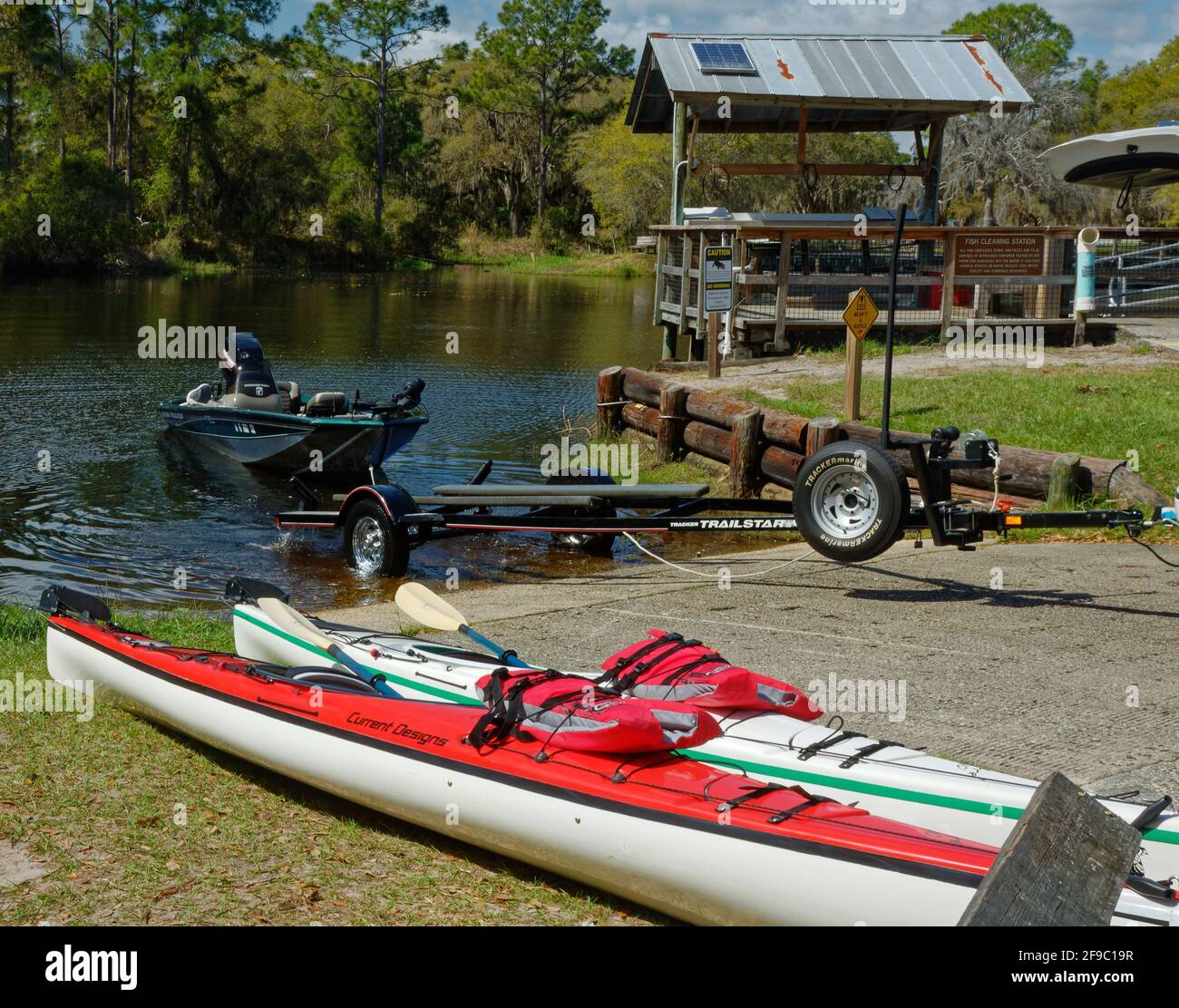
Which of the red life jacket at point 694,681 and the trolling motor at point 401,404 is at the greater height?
the trolling motor at point 401,404

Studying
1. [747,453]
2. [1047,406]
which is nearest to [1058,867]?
[747,453]

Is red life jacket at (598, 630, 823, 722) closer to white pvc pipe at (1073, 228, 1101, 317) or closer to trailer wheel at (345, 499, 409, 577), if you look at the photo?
trailer wheel at (345, 499, 409, 577)

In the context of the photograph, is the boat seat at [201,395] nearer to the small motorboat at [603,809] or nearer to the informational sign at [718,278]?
the informational sign at [718,278]

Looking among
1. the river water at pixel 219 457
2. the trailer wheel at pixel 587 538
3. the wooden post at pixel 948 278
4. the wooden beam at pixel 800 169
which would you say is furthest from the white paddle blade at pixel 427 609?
the wooden beam at pixel 800 169

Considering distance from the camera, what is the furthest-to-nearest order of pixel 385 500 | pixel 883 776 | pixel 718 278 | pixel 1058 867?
pixel 718 278
pixel 385 500
pixel 883 776
pixel 1058 867

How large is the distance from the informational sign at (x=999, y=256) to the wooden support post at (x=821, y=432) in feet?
24.8

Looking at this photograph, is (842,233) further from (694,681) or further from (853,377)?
(694,681)

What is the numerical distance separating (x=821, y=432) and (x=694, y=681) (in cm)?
808

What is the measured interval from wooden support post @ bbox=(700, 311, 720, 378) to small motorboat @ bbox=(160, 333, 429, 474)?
4.47m

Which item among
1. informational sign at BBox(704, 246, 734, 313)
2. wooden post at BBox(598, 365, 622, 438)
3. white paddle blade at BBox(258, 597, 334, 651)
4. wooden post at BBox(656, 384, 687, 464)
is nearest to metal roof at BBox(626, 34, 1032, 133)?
informational sign at BBox(704, 246, 734, 313)

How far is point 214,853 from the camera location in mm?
5645

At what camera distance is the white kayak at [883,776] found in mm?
5102

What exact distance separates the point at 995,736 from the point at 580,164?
253 ft

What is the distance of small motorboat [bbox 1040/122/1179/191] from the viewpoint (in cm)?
1523
